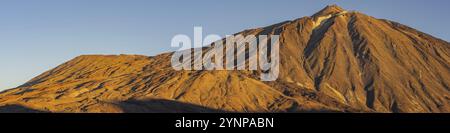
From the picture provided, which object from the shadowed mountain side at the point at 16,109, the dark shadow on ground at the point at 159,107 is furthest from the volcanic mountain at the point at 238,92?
the shadowed mountain side at the point at 16,109

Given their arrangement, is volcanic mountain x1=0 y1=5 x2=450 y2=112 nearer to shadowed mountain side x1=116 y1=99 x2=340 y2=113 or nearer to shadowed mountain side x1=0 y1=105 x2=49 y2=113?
shadowed mountain side x1=116 y1=99 x2=340 y2=113

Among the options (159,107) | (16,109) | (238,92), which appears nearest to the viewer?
(16,109)

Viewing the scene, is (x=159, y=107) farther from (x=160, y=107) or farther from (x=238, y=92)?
(x=238, y=92)

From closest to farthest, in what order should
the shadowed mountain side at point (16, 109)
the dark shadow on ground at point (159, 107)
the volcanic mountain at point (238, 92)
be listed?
the dark shadow on ground at point (159, 107), the shadowed mountain side at point (16, 109), the volcanic mountain at point (238, 92)

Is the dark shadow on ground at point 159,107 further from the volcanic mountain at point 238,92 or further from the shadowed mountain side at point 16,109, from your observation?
the shadowed mountain side at point 16,109

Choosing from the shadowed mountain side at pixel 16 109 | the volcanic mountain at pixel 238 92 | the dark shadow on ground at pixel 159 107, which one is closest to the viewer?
the dark shadow on ground at pixel 159 107

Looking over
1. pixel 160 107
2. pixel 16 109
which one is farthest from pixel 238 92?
pixel 16 109

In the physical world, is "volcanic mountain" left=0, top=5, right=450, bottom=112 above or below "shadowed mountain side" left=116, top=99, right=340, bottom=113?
above

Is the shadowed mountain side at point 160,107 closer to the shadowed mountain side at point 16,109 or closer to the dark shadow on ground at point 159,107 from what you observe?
the dark shadow on ground at point 159,107

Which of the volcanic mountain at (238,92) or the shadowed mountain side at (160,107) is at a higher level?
the volcanic mountain at (238,92)

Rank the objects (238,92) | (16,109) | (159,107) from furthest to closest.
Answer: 1. (238,92)
2. (159,107)
3. (16,109)

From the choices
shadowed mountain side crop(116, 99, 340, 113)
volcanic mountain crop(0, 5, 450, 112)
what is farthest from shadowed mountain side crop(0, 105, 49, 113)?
shadowed mountain side crop(116, 99, 340, 113)

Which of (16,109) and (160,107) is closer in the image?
(16,109)

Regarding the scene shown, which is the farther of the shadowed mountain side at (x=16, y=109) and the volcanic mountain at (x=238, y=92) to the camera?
the volcanic mountain at (x=238, y=92)
